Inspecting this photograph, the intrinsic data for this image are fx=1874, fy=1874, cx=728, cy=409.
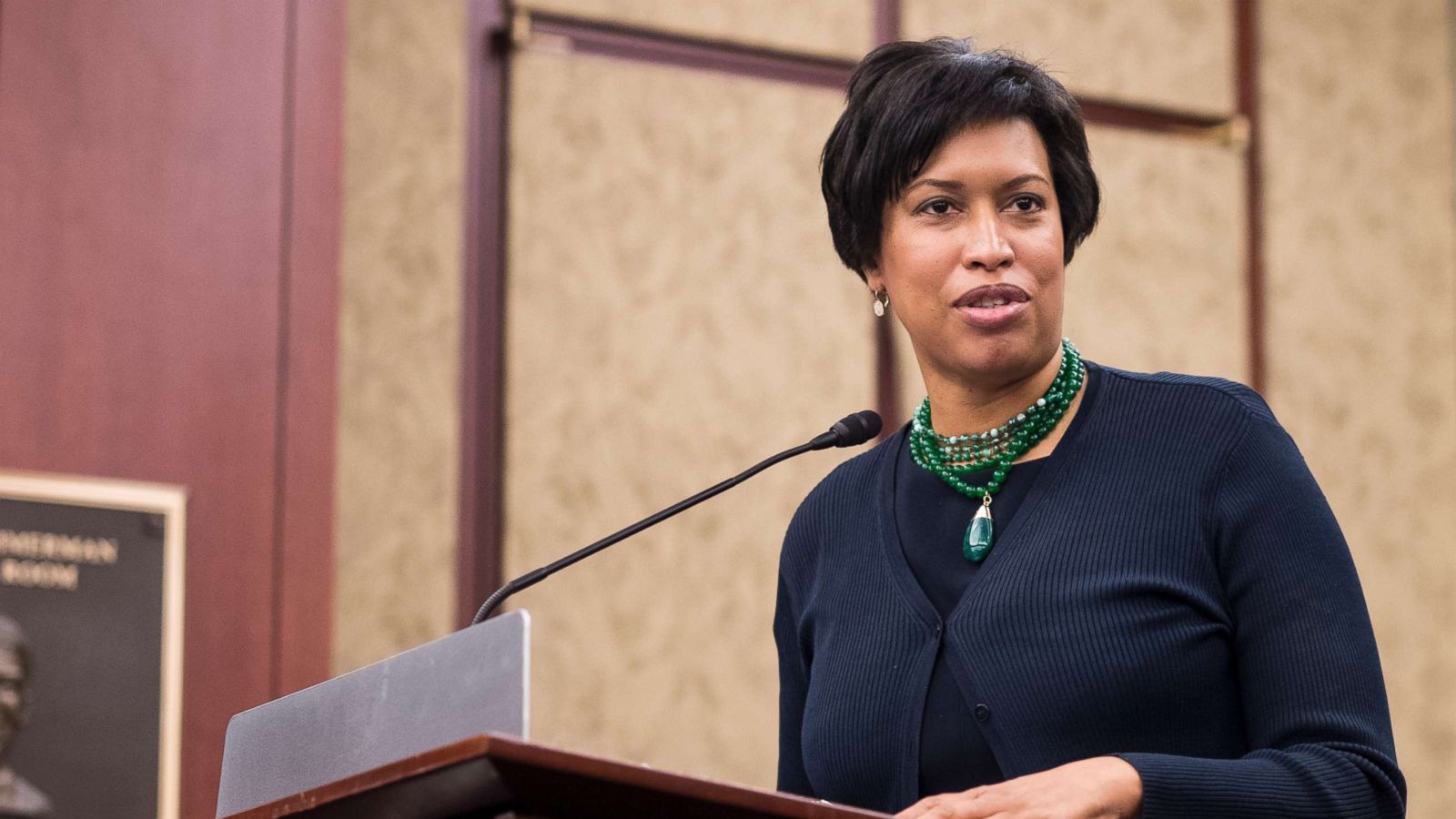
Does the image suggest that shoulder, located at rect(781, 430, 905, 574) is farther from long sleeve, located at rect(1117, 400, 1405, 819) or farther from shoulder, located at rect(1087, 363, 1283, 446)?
long sleeve, located at rect(1117, 400, 1405, 819)

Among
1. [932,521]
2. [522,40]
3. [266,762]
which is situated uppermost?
[522,40]

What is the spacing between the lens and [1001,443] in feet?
5.88

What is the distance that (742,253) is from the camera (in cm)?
383

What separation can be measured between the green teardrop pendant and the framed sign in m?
1.32

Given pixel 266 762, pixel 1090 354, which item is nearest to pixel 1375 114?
pixel 1090 354

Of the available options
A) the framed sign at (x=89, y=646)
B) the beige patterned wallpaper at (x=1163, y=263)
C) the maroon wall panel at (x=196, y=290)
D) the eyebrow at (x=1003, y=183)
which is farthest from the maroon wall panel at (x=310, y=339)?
the beige patterned wallpaper at (x=1163, y=263)

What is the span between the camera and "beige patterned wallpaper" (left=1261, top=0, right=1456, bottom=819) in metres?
4.36

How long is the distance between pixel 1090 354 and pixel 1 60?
2.38 metres

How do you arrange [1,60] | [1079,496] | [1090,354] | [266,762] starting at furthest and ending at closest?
[1090,354]
[1,60]
[1079,496]
[266,762]

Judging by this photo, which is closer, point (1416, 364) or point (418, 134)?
point (418, 134)

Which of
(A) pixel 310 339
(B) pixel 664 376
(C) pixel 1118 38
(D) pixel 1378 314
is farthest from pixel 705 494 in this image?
(D) pixel 1378 314

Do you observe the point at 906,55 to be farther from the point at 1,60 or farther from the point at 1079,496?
the point at 1,60

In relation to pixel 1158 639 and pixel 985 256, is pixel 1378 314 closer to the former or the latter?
pixel 985 256

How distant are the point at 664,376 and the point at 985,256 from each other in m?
2.00
